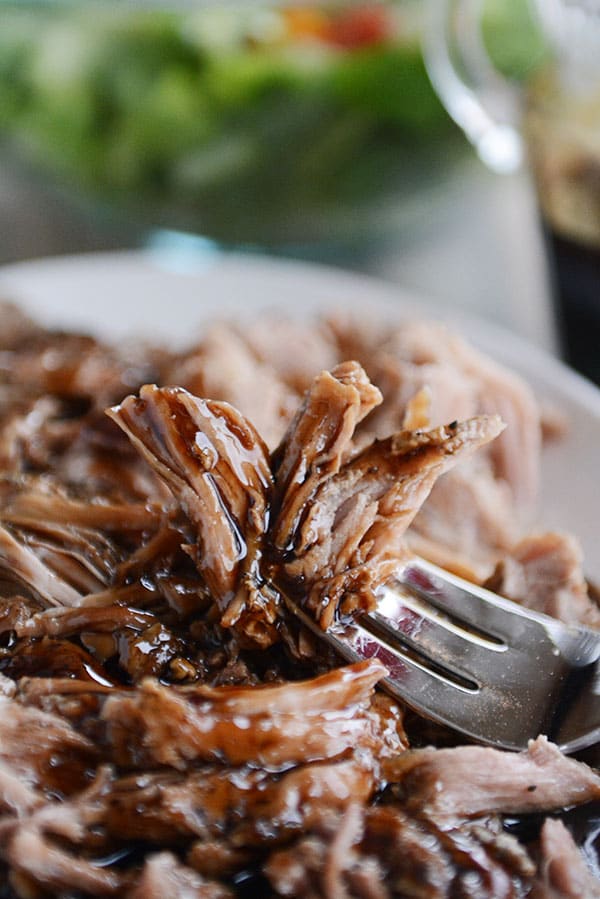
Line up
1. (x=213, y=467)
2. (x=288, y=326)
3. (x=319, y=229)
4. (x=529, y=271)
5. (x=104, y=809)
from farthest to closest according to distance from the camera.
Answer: (x=529, y=271), (x=319, y=229), (x=288, y=326), (x=213, y=467), (x=104, y=809)

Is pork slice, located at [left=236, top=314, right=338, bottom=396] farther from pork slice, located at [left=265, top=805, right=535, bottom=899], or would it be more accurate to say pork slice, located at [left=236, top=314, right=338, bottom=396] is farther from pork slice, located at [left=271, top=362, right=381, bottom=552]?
pork slice, located at [left=265, top=805, right=535, bottom=899]

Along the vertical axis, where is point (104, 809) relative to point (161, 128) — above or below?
below

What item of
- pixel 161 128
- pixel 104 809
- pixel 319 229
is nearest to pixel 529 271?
pixel 319 229

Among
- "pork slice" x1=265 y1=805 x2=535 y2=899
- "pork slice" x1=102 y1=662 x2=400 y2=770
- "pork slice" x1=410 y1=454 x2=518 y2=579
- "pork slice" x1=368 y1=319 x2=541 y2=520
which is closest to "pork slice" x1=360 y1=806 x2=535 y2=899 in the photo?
"pork slice" x1=265 y1=805 x2=535 y2=899

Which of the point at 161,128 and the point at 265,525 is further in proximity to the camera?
the point at 161,128

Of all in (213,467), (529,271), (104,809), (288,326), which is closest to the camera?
(104,809)

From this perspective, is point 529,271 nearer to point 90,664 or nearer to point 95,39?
point 95,39

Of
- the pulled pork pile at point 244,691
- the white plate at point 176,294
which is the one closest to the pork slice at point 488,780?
A: the pulled pork pile at point 244,691

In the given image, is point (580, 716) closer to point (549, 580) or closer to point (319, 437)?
point (549, 580)
